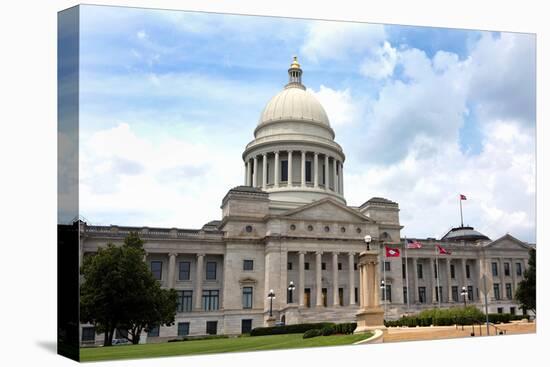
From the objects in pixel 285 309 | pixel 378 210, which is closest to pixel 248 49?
pixel 285 309

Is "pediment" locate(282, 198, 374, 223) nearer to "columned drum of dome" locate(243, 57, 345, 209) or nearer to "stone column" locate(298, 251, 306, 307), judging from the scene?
"stone column" locate(298, 251, 306, 307)

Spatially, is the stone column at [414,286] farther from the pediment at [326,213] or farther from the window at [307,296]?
the window at [307,296]

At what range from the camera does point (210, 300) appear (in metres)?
56.8

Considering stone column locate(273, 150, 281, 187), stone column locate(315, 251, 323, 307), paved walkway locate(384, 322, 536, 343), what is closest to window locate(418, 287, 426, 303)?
stone column locate(315, 251, 323, 307)

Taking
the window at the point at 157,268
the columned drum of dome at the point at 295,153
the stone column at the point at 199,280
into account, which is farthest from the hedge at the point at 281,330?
the columned drum of dome at the point at 295,153

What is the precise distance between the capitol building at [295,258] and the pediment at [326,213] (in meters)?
0.11

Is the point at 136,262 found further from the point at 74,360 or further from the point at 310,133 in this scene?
the point at 310,133

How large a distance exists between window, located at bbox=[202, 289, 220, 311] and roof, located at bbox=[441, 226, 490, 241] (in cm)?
3348

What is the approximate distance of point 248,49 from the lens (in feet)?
85.0

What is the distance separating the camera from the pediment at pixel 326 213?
58250 mm

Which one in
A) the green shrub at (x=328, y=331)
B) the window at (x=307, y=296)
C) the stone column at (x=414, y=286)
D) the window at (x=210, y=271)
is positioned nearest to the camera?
the green shrub at (x=328, y=331)

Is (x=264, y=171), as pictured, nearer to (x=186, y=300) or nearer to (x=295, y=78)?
(x=295, y=78)
